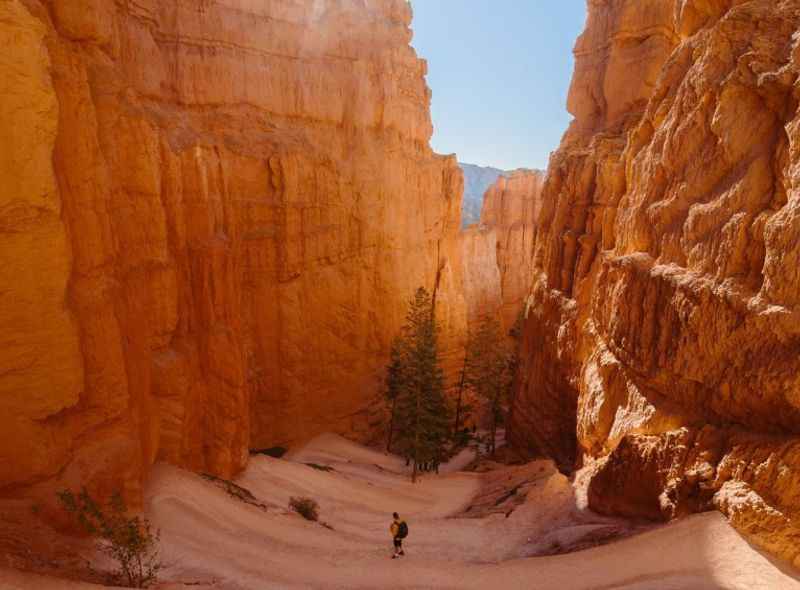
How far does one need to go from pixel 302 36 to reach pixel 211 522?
78.1ft

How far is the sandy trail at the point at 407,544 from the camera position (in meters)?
7.33

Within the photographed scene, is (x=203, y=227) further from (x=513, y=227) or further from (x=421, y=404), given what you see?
(x=513, y=227)

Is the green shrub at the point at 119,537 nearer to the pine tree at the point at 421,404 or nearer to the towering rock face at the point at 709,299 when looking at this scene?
the towering rock face at the point at 709,299

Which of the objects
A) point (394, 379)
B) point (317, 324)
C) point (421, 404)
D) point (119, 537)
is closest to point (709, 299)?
point (119, 537)

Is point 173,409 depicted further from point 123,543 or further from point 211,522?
point 123,543

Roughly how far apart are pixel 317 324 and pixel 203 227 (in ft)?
38.5

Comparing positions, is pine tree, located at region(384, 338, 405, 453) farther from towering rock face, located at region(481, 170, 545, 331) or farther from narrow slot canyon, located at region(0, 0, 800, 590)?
towering rock face, located at region(481, 170, 545, 331)

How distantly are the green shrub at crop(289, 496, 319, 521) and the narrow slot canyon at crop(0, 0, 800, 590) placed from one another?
55 cm

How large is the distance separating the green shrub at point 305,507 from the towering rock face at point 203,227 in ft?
7.51

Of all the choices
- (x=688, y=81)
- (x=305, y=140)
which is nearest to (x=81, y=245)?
(x=688, y=81)

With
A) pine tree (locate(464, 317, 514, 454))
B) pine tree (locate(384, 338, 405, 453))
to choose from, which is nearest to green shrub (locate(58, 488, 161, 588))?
pine tree (locate(384, 338, 405, 453))

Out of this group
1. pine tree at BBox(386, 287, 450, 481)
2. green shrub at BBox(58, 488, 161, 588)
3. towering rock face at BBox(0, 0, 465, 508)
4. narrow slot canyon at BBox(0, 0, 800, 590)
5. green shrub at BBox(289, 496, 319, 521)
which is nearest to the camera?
green shrub at BBox(58, 488, 161, 588)

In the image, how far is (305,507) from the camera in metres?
14.6

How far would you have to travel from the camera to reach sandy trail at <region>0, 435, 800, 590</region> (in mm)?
7332
